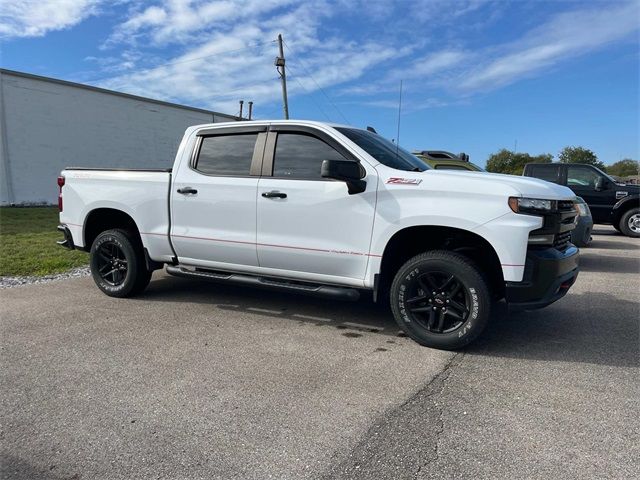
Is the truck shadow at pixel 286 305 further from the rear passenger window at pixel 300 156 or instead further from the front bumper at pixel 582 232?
the front bumper at pixel 582 232

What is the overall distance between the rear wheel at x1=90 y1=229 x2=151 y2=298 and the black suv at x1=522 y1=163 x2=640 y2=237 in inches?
401

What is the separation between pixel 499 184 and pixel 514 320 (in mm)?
1942

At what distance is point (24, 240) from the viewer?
397 inches

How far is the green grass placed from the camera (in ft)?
25.1

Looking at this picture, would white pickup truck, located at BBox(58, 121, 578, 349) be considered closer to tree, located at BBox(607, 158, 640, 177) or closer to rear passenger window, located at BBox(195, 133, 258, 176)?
rear passenger window, located at BBox(195, 133, 258, 176)

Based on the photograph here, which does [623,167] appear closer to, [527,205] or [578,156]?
[578,156]

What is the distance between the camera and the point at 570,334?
476 cm

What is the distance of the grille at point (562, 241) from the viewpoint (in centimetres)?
420

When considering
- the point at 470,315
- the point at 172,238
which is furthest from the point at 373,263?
the point at 172,238

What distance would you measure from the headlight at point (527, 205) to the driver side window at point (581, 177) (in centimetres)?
997

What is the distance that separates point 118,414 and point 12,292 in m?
4.16

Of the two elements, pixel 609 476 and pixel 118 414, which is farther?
pixel 118 414

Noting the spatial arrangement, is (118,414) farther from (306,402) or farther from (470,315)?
(470,315)

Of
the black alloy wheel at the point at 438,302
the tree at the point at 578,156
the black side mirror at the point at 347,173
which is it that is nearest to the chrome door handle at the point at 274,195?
the black side mirror at the point at 347,173
